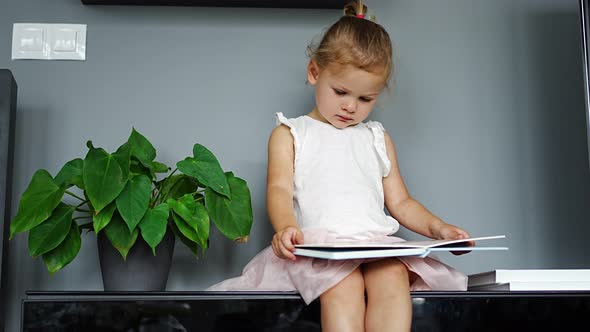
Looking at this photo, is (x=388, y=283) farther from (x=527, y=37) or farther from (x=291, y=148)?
(x=527, y=37)

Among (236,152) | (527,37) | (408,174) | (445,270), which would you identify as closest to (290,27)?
(236,152)

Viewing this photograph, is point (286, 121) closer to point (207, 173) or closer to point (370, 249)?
point (207, 173)

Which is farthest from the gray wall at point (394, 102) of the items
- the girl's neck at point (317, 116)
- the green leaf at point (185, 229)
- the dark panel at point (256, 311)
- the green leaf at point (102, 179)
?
the dark panel at point (256, 311)

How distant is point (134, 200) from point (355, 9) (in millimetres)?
604

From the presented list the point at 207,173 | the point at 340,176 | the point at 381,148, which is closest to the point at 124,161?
the point at 207,173

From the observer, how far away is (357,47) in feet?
4.66

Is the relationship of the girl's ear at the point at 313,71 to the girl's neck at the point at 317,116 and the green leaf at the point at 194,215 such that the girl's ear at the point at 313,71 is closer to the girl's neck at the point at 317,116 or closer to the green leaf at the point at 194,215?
the girl's neck at the point at 317,116

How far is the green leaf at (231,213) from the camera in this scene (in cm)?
138

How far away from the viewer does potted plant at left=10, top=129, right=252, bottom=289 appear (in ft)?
4.29

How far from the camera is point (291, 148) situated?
1.48m

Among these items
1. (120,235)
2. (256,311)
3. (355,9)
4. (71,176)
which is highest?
(355,9)

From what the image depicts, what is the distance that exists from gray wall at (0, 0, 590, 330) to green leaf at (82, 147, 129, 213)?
375 millimetres

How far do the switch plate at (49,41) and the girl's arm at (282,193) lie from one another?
0.55 meters

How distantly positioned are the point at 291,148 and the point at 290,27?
403 millimetres
